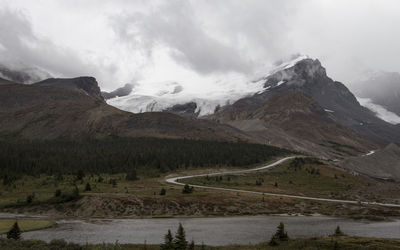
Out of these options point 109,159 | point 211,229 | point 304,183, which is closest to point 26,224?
point 211,229

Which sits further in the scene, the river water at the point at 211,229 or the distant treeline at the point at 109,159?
the distant treeline at the point at 109,159

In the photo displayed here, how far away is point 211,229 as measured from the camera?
6003 cm

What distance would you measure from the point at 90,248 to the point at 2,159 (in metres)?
121

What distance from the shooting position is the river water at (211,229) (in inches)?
2003

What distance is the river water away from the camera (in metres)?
50.9

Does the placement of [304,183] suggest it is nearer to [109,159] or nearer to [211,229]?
[109,159]

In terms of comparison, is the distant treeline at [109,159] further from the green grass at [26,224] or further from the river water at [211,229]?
the river water at [211,229]

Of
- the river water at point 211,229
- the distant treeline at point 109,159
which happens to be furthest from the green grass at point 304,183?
the river water at point 211,229

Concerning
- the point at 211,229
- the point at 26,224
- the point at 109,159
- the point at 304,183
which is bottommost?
the point at 26,224

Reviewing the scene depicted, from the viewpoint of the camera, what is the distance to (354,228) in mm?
63531

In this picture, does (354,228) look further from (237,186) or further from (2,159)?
(2,159)

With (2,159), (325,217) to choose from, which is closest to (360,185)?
(325,217)

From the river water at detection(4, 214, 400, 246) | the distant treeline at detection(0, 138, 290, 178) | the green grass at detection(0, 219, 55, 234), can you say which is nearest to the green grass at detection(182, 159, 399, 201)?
the distant treeline at detection(0, 138, 290, 178)

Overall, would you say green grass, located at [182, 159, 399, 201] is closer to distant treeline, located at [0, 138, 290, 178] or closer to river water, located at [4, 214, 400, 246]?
distant treeline, located at [0, 138, 290, 178]
